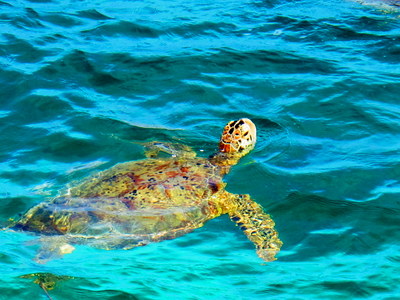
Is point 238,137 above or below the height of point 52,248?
above

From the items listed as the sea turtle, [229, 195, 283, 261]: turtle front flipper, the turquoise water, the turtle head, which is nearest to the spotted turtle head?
the turtle head

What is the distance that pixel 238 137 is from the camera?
28.2 feet

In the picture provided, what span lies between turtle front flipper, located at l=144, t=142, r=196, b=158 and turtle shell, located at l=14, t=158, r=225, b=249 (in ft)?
2.85

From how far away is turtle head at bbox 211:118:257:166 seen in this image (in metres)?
8.57

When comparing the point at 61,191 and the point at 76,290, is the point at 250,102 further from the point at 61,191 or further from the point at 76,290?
the point at 76,290

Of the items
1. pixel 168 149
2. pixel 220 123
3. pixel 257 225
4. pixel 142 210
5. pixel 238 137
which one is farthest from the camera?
pixel 220 123

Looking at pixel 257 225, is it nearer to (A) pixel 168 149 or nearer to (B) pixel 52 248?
(B) pixel 52 248

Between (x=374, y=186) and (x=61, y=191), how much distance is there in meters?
3.92

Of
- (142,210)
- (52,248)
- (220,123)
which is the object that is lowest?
(52,248)

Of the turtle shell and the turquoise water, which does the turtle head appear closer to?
the turquoise water

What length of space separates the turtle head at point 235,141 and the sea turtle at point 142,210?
0.53 m

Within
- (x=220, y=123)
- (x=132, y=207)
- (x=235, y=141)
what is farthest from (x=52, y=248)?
(x=220, y=123)

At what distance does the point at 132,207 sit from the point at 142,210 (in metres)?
0.12

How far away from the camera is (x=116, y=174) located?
7336 millimetres
